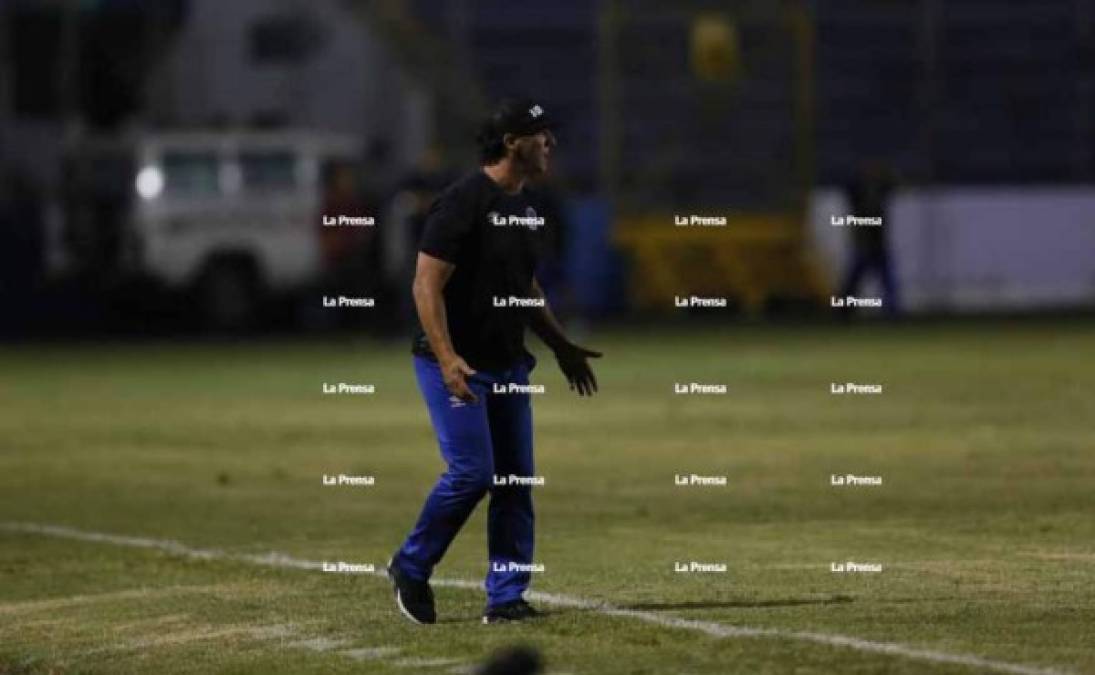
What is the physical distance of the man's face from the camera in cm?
1065

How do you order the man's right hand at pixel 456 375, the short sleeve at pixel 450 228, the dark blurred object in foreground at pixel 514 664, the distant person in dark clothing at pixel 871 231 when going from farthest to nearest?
the distant person in dark clothing at pixel 871 231 → the short sleeve at pixel 450 228 → the man's right hand at pixel 456 375 → the dark blurred object in foreground at pixel 514 664

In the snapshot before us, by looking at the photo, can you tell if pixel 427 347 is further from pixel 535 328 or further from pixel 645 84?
pixel 645 84

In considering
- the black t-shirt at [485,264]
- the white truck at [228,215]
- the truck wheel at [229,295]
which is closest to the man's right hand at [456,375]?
the black t-shirt at [485,264]

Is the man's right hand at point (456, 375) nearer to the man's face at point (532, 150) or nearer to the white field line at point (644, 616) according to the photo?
the man's face at point (532, 150)

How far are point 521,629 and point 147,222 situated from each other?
25327mm

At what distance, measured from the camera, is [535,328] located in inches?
434

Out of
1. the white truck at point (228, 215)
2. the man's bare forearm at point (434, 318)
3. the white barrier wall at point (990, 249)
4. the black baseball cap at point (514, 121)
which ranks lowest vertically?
the white barrier wall at point (990, 249)

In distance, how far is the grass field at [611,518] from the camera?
10.2 metres

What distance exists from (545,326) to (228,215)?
24.8 m

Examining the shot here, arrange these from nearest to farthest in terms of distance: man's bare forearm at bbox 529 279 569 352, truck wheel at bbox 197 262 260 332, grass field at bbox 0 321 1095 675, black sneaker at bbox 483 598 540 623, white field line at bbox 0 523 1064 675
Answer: white field line at bbox 0 523 1064 675 < grass field at bbox 0 321 1095 675 < black sneaker at bbox 483 598 540 623 < man's bare forearm at bbox 529 279 569 352 < truck wheel at bbox 197 262 260 332

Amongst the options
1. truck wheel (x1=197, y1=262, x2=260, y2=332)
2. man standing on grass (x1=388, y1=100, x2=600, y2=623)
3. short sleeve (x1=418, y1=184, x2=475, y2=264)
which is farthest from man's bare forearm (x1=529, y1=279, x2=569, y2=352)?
truck wheel (x1=197, y1=262, x2=260, y2=332)

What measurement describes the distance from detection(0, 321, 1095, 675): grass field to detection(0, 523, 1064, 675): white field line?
3 centimetres

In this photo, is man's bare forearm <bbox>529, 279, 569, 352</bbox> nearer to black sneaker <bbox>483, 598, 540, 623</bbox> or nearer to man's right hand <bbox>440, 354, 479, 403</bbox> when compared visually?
man's right hand <bbox>440, 354, 479, 403</bbox>

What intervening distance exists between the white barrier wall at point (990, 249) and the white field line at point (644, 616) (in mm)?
24177
